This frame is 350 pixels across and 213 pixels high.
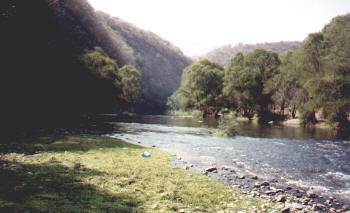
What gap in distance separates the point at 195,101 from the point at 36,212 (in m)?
77.2

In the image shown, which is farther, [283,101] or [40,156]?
[283,101]

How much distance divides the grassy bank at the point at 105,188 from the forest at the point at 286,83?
1655 inches

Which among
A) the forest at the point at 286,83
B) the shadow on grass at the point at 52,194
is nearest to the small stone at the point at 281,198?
the shadow on grass at the point at 52,194

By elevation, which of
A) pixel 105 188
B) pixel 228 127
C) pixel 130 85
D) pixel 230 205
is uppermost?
pixel 130 85

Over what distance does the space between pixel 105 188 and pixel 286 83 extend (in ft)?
203

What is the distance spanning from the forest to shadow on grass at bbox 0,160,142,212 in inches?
1806

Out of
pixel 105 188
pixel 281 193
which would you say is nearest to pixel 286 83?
pixel 281 193

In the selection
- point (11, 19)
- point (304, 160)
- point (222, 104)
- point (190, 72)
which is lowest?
point (304, 160)

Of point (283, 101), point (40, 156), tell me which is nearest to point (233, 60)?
point (283, 101)

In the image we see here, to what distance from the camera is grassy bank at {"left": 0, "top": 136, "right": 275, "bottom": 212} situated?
7.14m

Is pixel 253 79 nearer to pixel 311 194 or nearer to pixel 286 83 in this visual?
pixel 286 83

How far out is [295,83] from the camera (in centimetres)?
6050

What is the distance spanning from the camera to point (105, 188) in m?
9.05

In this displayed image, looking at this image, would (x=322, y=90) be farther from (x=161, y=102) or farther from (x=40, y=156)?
(x=161, y=102)
